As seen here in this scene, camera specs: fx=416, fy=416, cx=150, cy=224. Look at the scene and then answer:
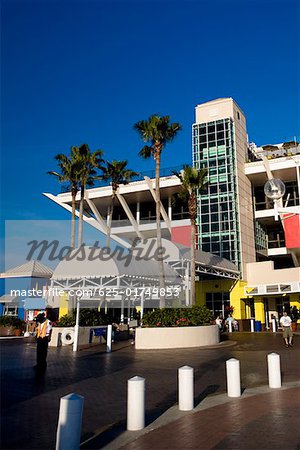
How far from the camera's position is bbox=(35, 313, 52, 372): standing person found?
11.3 meters

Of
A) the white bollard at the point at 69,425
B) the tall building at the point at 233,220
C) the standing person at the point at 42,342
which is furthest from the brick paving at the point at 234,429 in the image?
the tall building at the point at 233,220

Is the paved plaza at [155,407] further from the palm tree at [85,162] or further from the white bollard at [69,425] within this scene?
the palm tree at [85,162]

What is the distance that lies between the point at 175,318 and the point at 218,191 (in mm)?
21332

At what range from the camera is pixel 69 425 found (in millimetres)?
4621

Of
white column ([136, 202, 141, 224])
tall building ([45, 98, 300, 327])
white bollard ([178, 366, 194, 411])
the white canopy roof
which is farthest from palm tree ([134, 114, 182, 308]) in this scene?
white column ([136, 202, 141, 224])

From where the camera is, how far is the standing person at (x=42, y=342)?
1127 centimetres

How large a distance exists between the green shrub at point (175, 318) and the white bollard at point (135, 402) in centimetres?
1335

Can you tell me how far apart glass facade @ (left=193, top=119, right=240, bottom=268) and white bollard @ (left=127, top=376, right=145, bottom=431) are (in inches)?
1244

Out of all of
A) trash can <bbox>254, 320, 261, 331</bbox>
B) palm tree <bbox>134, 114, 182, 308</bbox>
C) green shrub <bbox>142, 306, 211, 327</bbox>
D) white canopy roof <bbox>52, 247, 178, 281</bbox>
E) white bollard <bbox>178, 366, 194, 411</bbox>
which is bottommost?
trash can <bbox>254, 320, 261, 331</bbox>

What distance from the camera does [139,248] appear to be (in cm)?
2784

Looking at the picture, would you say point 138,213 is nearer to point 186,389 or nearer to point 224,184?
point 224,184

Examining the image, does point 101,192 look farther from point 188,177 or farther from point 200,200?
point 188,177

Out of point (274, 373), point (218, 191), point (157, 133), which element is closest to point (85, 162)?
point (157, 133)

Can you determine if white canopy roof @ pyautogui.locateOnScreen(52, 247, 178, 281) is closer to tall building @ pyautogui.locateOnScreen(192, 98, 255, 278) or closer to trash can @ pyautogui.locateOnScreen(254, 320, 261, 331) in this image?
trash can @ pyautogui.locateOnScreen(254, 320, 261, 331)
